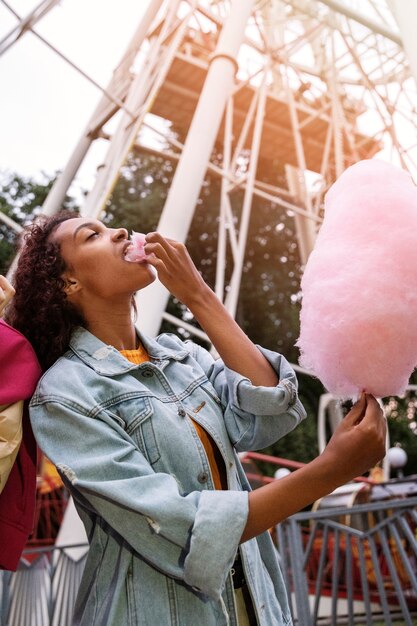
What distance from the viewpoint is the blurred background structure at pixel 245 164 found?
391 cm

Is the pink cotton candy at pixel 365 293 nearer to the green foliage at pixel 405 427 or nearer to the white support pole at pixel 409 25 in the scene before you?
the white support pole at pixel 409 25

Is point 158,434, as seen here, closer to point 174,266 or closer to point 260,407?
point 260,407

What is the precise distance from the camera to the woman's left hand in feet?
4.76

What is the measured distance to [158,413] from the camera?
53.9 inches

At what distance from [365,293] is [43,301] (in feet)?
2.79

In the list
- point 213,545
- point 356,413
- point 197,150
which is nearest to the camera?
point 213,545

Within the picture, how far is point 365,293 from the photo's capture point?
4.22 feet

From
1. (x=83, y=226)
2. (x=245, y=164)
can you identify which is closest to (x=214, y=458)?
(x=83, y=226)

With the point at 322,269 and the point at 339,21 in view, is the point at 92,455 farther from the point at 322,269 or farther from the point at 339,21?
the point at 339,21

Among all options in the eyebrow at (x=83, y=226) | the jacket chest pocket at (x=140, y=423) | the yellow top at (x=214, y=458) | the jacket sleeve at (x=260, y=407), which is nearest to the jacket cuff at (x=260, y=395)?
the jacket sleeve at (x=260, y=407)

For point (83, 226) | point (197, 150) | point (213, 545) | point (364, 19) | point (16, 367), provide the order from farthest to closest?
point (197, 150) < point (364, 19) < point (83, 226) < point (16, 367) < point (213, 545)

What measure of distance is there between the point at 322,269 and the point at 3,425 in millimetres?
817

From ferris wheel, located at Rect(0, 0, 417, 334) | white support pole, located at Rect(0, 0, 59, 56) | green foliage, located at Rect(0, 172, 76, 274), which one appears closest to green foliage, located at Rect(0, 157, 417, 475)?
green foliage, located at Rect(0, 172, 76, 274)

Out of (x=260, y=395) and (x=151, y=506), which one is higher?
(x=260, y=395)
